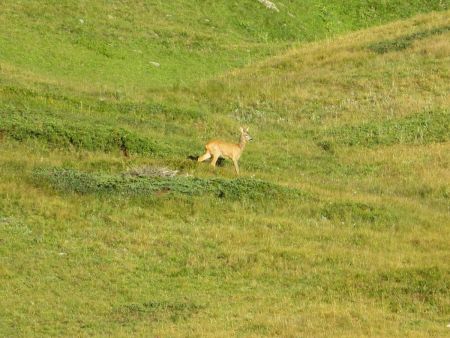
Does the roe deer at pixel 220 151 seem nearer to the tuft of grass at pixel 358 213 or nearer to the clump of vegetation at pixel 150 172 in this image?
the clump of vegetation at pixel 150 172

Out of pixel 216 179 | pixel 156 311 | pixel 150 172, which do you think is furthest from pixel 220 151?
pixel 156 311

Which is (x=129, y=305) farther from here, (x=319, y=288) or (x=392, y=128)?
(x=392, y=128)

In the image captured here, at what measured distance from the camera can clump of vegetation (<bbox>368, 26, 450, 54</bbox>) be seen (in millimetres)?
41688

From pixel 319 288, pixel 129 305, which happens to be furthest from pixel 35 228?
pixel 319 288

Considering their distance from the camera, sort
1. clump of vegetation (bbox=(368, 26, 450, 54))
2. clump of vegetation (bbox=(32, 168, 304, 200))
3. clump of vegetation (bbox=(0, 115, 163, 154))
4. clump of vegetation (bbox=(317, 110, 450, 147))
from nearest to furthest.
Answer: clump of vegetation (bbox=(32, 168, 304, 200)) < clump of vegetation (bbox=(0, 115, 163, 154)) < clump of vegetation (bbox=(317, 110, 450, 147)) < clump of vegetation (bbox=(368, 26, 450, 54))

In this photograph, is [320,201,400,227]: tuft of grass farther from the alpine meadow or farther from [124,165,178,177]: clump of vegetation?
[124,165,178,177]: clump of vegetation

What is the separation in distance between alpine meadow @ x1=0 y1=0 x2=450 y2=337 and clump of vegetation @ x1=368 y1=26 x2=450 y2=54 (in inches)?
5.8

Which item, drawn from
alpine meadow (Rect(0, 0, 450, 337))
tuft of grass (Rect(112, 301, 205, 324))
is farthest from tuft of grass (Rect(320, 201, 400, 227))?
tuft of grass (Rect(112, 301, 205, 324))

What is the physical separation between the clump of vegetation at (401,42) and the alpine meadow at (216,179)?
15cm

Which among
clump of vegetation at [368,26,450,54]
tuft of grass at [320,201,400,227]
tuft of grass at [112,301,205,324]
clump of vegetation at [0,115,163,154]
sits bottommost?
tuft of grass at [112,301,205,324]

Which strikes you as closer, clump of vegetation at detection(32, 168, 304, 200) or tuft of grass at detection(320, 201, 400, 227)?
clump of vegetation at detection(32, 168, 304, 200)

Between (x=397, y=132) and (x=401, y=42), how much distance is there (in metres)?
10.6

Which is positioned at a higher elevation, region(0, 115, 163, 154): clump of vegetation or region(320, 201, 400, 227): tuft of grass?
region(320, 201, 400, 227): tuft of grass

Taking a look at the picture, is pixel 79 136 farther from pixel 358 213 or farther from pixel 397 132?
pixel 397 132
